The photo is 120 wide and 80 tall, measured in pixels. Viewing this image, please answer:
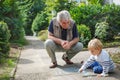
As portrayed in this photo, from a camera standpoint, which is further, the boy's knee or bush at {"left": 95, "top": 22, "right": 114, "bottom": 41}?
bush at {"left": 95, "top": 22, "right": 114, "bottom": 41}

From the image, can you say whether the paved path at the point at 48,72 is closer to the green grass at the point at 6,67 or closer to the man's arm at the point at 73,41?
the green grass at the point at 6,67

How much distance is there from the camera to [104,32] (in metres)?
13.8

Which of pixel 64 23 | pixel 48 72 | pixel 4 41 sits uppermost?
pixel 64 23

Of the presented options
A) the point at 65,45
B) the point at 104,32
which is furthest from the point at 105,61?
the point at 104,32

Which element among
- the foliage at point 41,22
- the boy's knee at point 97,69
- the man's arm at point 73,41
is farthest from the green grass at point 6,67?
the foliage at point 41,22

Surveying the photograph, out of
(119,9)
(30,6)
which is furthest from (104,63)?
(30,6)

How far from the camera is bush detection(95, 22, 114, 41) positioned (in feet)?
45.3

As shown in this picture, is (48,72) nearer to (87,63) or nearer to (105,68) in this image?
(87,63)

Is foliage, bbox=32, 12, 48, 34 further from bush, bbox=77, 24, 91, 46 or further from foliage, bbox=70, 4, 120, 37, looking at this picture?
bush, bbox=77, 24, 91, 46

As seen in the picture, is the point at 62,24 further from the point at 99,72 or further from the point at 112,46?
the point at 112,46

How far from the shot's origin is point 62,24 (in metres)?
8.28

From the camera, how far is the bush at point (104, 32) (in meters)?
13.8

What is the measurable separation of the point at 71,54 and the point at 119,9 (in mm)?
6917

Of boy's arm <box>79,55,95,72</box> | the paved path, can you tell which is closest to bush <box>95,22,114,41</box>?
the paved path
